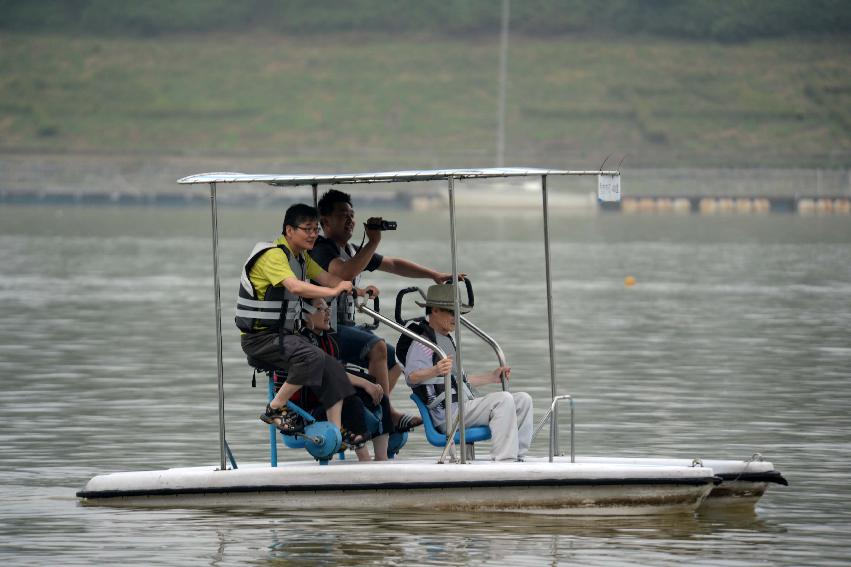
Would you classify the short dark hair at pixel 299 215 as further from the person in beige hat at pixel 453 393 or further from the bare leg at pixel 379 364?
the bare leg at pixel 379 364

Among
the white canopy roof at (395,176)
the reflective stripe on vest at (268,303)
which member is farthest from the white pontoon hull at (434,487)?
the white canopy roof at (395,176)

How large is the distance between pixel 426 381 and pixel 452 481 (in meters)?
0.77

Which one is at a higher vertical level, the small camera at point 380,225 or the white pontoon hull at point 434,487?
the small camera at point 380,225

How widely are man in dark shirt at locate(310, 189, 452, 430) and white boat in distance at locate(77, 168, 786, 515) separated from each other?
11.3 inches

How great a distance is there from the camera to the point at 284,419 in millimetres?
13562

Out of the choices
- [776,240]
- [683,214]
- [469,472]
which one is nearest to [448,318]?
[469,472]

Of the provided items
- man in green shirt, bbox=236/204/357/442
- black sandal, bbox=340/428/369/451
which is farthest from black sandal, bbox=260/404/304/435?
black sandal, bbox=340/428/369/451

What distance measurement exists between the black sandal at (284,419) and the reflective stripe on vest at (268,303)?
0.59 meters

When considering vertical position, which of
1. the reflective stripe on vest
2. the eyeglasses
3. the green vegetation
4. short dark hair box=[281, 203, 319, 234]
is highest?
the green vegetation

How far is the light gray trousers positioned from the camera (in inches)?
535

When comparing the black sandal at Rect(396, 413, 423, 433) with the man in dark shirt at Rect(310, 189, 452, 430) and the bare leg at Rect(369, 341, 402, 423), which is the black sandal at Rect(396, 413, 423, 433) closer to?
the man in dark shirt at Rect(310, 189, 452, 430)

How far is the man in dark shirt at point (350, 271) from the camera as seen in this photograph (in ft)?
45.1

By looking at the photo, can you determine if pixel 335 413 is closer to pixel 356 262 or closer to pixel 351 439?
pixel 351 439

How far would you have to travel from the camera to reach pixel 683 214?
11406 centimetres
